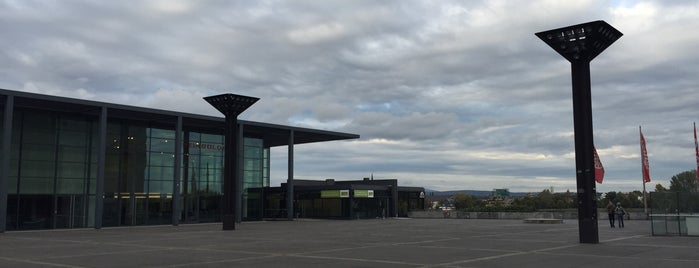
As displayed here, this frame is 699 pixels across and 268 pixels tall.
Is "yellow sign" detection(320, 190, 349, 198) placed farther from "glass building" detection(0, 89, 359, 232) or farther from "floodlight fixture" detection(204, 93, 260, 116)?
"floodlight fixture" detection(204, 93, 260, 116)

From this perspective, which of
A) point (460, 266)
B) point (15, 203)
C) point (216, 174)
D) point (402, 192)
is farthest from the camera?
point (402, 192)

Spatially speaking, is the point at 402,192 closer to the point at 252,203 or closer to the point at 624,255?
the point at 252,203

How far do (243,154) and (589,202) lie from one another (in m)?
33.3

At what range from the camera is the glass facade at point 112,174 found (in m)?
37.4

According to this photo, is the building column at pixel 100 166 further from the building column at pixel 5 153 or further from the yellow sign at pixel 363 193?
the yellow sign at pixel 363 193

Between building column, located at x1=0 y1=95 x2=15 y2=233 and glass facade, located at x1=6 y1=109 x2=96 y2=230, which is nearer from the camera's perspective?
building column, located at x1=0 y1=95 x2=15 y2=233

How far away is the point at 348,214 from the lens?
5697 cm

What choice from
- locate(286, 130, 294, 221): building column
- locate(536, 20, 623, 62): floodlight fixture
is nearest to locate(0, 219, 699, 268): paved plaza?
locate(536, 20, 623, 62): floodlight fixture

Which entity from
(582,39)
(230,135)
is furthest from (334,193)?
(582,39)

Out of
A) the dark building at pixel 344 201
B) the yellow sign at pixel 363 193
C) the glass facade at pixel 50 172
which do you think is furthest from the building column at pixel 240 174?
the yellow sign at pixel 363 193

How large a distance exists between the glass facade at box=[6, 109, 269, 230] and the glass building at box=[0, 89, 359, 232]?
2.4 inches

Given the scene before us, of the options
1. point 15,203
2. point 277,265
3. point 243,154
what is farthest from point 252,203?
point 277,265

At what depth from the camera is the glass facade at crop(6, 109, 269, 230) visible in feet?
123

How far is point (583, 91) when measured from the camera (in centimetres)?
2370
